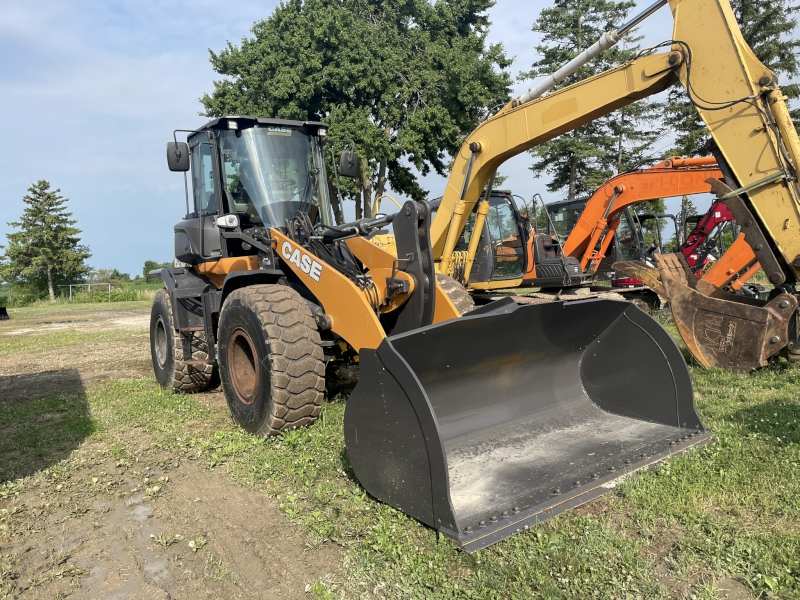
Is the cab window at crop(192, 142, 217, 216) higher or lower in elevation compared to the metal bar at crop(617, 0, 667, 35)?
lower

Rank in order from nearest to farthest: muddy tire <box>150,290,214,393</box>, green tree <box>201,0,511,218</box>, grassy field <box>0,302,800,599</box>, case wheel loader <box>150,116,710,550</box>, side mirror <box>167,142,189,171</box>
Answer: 1. grassy field <box>0,302,800,599</box>
2. case wheel loader <box>150,116,710,550</box>
3. side mirror <box>167,142,189,171</box>
4. muddy tire <box>150,290,214,393</box>
5. green tree <box>201,0,511,218</box>

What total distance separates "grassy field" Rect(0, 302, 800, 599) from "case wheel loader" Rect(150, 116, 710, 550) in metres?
0.12

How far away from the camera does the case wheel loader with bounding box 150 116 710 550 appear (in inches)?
125

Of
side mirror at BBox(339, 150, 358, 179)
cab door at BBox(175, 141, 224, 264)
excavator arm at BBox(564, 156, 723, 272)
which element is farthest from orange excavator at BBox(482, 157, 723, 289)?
cab door at BBox(175, 141, 224, 264)

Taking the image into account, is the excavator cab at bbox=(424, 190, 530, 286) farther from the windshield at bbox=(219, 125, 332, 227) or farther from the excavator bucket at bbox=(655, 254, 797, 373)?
the windshield at bbox=(219, 125, 332, 227)

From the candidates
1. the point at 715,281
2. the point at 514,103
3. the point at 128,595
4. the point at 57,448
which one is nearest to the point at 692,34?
the point at 514,103

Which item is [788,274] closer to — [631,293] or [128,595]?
[128,595]

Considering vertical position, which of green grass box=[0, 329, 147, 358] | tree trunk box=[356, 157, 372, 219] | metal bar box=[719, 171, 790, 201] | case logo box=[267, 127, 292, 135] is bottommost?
green grass box=[0, 329, 147, 358]

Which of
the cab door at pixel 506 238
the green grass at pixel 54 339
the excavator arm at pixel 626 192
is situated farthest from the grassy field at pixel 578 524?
the green grass at pixel 54 339

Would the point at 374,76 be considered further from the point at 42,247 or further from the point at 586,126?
the point at 42,247

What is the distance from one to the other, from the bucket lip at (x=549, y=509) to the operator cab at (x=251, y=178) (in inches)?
137

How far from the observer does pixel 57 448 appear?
4.91 meters

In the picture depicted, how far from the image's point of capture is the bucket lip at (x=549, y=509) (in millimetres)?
2791

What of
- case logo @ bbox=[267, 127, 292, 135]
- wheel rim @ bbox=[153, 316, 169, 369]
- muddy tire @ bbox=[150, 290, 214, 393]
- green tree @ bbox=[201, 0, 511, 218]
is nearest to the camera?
case logo @ bbox=[267, 127, 292, 135]
